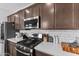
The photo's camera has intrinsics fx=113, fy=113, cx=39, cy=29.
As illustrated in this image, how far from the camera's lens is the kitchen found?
5.19 ft

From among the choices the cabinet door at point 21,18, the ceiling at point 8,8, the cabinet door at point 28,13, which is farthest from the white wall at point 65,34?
the ceiling at point 8,8

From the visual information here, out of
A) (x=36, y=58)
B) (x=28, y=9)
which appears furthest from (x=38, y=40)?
(x=28, y=9)

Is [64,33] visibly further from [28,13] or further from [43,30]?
[28,13]

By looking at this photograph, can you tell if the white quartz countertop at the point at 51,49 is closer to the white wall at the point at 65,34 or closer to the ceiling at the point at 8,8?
the white wall at the point at 65,34

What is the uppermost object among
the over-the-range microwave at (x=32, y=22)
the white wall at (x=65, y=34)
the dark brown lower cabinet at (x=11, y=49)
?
the over-the-range microwave at (x=32, y=22)

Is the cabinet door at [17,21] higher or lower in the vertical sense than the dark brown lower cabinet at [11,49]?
higher

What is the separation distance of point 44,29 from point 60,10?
0.36 meters

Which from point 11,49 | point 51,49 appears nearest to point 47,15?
point 51,49

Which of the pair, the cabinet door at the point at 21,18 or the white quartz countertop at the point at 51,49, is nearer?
the white quartz countertop at the point at 51,49

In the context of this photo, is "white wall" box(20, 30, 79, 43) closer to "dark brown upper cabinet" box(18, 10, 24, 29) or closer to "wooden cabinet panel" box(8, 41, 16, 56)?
"dark brown upper cabinet" box(18, 10, 24, 29)

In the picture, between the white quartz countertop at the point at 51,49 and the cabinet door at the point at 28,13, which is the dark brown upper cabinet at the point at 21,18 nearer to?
the cabinet door at the point at 28,13

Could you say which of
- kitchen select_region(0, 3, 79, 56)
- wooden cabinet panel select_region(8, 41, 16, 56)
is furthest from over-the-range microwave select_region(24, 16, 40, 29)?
wooden cabinet panel select_region(8, 41, 16, 56)

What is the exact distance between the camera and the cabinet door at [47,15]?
1.68 metres

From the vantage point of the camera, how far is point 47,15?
171 cm
